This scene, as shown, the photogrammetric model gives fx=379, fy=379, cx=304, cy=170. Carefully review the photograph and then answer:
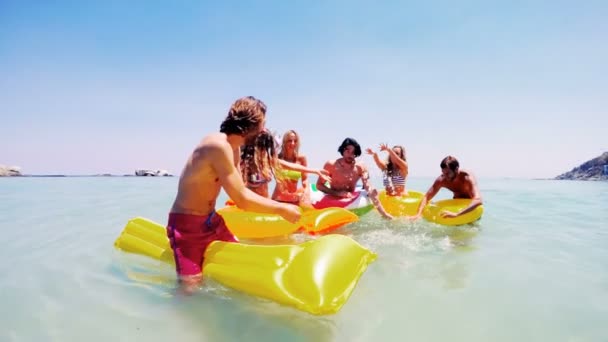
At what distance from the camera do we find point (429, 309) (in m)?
2.38

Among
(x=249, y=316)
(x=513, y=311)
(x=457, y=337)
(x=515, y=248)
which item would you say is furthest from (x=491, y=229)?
(x=249, y=316)

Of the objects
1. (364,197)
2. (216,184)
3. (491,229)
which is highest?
(216,184)

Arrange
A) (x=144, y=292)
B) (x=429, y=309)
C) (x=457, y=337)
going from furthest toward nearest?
(x=144, y=292)
(x=429, y=309)
(x=457, y=337)

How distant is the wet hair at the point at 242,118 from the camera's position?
243 centimetres

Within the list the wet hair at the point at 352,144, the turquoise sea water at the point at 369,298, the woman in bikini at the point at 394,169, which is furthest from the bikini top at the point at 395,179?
the turquoise sea water at the point at 369,298

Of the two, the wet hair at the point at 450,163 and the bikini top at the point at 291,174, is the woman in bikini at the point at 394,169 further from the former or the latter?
the bikini top at the point at 291,174

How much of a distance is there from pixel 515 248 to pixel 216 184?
3.49 meters

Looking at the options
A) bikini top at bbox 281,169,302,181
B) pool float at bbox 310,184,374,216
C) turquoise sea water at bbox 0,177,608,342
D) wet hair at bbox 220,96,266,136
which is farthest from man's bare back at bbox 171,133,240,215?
pool float at bbox 310,184,374,216

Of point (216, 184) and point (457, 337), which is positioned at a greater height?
point (216, 184)

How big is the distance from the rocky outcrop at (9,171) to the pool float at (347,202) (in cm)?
5176

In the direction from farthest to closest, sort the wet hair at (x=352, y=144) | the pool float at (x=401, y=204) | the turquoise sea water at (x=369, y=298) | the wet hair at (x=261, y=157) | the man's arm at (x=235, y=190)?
the pool float at (x=401, y=204)
the wet hair at (x=352, y=144)
the wet hair at (x=261, y=157)
the man's arm at (x=235, y=190)
the turquoise sea water at (x=369, y=298)

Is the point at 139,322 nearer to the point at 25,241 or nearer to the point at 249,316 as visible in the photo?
the point at 249,316

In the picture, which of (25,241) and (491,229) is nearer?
(25,241)

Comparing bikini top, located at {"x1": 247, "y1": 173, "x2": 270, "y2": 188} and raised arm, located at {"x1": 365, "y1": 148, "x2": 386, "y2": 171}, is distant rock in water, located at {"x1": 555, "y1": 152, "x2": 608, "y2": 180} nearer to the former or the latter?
raised arm, located at {"x1": 365, "y1": 148, "x2": 386, "y2": 171}
